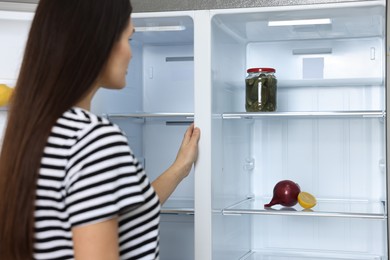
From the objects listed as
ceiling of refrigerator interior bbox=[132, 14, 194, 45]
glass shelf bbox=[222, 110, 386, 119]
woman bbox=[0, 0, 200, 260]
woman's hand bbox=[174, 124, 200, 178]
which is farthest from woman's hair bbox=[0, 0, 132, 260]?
glass shelf bbox=[222, 110, 386, 119]

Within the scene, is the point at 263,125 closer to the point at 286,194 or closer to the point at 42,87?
the point at 286,194

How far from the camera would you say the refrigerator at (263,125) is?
1.83 metres

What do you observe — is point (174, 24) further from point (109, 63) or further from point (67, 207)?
point (67, 207)

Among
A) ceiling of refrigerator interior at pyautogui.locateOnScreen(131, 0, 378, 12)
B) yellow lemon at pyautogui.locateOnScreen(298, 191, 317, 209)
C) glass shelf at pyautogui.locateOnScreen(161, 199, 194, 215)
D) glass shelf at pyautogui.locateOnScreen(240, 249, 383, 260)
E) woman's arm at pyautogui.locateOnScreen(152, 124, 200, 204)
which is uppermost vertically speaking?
ceiling of refrigerator interior at pyautogui.locateOnScreen(131, 0, 378, 12)

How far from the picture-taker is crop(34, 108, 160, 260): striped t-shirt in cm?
96

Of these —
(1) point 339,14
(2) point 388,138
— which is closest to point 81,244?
(2) point 388,138

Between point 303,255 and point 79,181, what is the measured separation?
1416 millimetres

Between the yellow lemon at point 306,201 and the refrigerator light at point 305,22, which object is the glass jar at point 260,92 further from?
the yellow lemon at point 306,201

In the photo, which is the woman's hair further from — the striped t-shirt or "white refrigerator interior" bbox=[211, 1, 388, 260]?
"white refrigerator interior" bbox=[211, 1, 388, 260]

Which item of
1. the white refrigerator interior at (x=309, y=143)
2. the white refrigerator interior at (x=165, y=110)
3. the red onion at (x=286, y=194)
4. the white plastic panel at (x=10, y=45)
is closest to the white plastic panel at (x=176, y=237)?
the white refrigerator interior at (x=165, y=110)

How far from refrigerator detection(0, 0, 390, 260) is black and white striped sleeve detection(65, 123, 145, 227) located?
788 mm

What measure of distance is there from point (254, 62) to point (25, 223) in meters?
1.39

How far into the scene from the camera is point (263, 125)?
2248 mm

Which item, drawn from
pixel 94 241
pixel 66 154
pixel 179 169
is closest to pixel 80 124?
pixel 66 154
